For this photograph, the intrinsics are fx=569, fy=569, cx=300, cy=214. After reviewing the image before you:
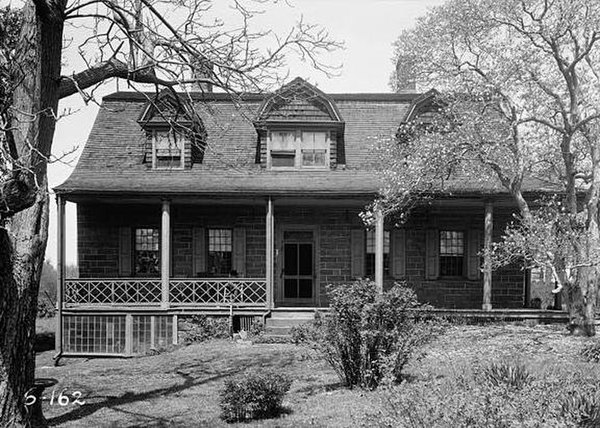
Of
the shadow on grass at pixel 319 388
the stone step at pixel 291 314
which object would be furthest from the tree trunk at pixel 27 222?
the stone step at pixel 291 314

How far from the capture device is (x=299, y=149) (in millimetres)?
19266

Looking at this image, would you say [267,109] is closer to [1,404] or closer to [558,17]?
[558,17]

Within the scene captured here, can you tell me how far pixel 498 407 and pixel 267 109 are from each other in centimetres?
1525

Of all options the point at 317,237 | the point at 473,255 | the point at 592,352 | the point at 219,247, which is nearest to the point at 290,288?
the point at 317,237

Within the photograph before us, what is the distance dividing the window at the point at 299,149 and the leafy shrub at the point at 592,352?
10136mm

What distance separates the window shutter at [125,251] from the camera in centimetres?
1917

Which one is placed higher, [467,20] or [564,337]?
[467,20]

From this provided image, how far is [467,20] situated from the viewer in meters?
14.6

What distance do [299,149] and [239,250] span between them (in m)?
3.97

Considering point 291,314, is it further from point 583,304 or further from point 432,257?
point 583,304

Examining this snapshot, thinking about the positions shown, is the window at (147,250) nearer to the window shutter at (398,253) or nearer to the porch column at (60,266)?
the porch column at (60,266)

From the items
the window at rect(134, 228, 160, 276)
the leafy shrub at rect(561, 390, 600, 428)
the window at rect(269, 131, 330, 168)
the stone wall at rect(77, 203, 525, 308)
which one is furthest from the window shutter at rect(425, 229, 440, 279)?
the leafy shrub at rect(561, 390, 600, 428)

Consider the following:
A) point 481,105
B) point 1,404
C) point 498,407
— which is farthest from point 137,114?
point 498,407

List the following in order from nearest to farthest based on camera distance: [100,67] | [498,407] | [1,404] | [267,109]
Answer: [498,407] → [1,404] → [100,67] → [267,109]
